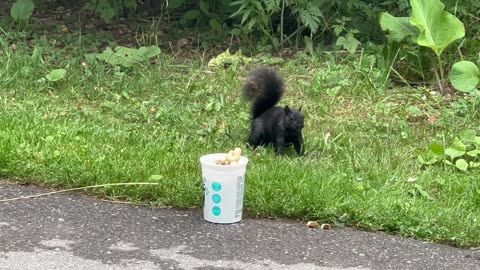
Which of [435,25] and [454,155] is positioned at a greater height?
[435,25]

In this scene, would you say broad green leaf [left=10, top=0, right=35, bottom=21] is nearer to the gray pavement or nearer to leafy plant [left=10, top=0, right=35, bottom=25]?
leafy plant [left=10, top=0, right=35, bottom=25]

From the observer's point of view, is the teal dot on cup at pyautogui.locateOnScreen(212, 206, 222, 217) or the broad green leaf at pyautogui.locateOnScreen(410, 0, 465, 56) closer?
the teal dot on cup at pyautogui.locateOnScreen(212, 206, 222, 217)

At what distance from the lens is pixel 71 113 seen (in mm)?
6699

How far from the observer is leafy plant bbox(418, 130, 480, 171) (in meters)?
5.83

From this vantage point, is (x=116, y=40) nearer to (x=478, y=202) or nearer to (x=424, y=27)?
(x=424, y=27)

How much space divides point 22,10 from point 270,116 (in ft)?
11.4

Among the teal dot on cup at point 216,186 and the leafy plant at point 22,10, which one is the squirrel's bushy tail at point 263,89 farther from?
the leafy plant at point 22,10

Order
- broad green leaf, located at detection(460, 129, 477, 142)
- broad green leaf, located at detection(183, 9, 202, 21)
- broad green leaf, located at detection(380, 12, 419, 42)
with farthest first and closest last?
broad green leaf, located at detection(183, 9, 202, 21)
broad green leaf, located at detection(380, 12, 419, 42)
broad green leaf, located at detection(460, 129, 477, 142)

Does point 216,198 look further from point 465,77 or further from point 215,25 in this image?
point 215,25

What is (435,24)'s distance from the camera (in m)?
7.03

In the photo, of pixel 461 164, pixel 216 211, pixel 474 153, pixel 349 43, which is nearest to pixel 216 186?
pixel 216 211

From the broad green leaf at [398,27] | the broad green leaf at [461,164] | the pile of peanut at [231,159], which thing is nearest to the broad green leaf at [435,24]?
the broad green leaf at [398,27]

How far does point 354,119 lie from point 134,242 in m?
2.60

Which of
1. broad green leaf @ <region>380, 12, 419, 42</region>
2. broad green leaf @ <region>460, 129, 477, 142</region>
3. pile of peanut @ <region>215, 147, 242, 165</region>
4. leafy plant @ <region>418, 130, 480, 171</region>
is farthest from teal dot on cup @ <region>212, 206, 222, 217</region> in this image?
broad green leaf @ <region>380, 12, 419, 42</region>
